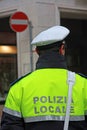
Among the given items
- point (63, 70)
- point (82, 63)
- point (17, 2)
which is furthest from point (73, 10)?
point (63, 70)

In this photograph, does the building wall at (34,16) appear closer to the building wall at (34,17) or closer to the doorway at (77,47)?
the building wall at (34,17)

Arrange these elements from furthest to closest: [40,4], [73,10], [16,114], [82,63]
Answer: [82,63]
[73,10]
[40,4]
[16,114]

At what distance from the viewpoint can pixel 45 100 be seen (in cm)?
276

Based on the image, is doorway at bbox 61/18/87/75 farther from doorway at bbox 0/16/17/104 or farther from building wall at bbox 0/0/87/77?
doorway at bbox 0/16/17/104

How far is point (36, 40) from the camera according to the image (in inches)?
111

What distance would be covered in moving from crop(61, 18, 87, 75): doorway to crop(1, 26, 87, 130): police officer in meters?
11.0

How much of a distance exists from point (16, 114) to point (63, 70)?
1.36 feet

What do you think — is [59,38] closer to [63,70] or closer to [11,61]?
[63,70]

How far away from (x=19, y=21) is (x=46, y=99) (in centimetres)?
787

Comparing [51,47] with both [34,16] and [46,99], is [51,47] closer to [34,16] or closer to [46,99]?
[46,99]

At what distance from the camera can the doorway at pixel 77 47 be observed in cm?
1395

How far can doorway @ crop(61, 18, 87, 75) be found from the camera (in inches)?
549

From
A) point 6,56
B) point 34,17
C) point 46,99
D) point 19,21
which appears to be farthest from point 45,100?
point 6,56

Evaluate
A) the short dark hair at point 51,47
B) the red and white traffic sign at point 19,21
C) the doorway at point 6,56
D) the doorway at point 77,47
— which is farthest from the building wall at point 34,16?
the short dark hair at point 51,47
